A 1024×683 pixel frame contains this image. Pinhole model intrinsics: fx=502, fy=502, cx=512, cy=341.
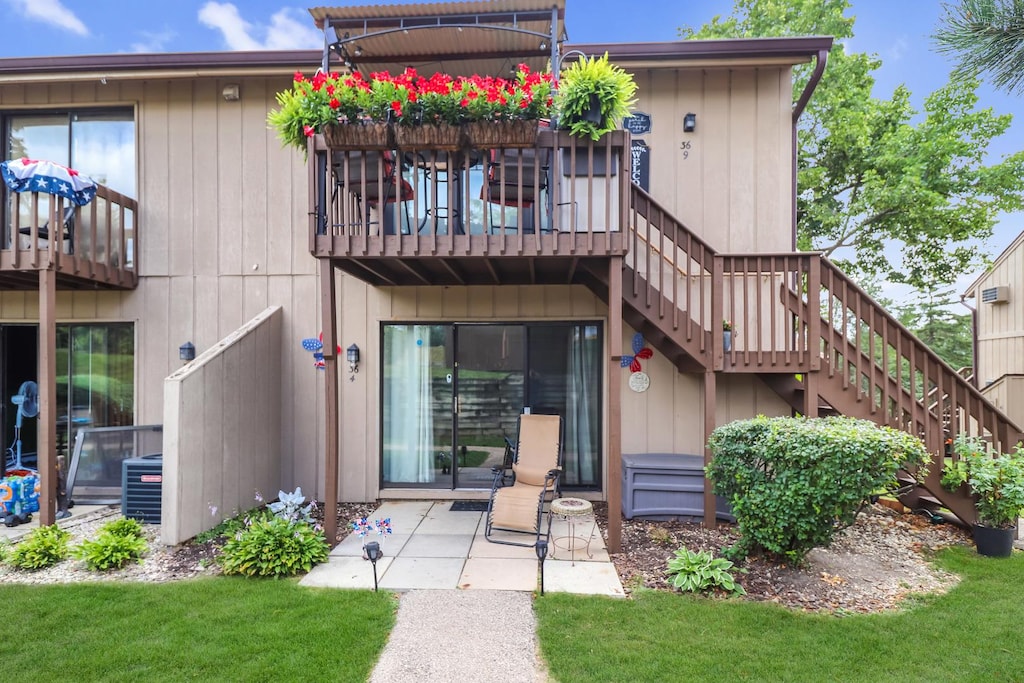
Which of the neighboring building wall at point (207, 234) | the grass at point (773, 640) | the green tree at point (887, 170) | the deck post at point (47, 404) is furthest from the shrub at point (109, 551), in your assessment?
the green tree at point (887, 170)

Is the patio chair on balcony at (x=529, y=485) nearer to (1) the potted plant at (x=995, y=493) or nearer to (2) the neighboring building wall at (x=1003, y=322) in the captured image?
(1) the potted plant at (x=995, y=493)

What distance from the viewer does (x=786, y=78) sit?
566 cm

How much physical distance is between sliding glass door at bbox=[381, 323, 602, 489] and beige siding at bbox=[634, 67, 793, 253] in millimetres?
1823

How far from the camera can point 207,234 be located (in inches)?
231

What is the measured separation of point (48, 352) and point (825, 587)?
681cm

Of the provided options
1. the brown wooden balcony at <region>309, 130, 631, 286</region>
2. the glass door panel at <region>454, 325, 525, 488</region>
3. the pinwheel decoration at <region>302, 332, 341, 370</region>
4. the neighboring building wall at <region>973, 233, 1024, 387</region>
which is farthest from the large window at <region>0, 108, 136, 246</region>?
the neighboring building wall at <region>973, 233, 1024, 387</region>

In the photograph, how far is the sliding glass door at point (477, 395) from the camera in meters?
5.73

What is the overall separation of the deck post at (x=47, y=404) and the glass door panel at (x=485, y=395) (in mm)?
3808

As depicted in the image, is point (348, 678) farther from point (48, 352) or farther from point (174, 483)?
point (48, 352)

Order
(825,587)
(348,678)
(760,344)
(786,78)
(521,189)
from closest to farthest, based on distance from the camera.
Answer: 1. (348,678)
2. (825,587)
3. (521,189)
4. (760,344)
5. (786,78)

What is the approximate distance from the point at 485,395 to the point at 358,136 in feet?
9.88

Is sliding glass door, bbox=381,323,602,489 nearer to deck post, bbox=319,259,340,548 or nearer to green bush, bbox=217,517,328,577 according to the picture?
deck post, bbox=319,259,340,548

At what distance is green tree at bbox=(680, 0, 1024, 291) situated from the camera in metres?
10.4

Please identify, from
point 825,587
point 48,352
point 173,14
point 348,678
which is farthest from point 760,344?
point 173,14
